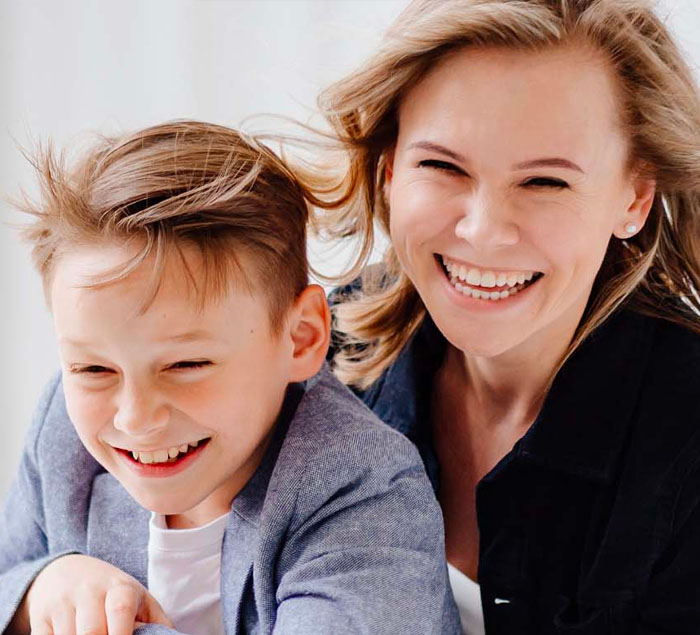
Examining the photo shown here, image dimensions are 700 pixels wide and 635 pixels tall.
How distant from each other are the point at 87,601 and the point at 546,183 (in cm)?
63

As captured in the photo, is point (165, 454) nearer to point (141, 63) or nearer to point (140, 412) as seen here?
point (140, 412)

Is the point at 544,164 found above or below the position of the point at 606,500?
above

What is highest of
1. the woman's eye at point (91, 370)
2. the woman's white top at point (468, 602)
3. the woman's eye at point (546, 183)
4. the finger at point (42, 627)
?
the woman's eye at point (546, 183)

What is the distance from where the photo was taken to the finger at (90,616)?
3.70 ft

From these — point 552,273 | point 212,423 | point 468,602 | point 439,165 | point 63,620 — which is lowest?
point 468,602

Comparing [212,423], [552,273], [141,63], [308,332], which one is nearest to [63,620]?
[212,423]

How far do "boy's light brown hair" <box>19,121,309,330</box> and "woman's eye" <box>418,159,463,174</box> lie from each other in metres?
0.15

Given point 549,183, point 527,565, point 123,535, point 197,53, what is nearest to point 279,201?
point 549,183

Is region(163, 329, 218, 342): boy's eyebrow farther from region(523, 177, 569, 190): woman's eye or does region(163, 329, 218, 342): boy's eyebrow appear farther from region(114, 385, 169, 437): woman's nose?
region(523, 177, 569, 190): woman's eye

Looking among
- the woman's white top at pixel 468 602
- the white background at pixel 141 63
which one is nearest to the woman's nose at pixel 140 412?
the woman's white top at pixel 468 602

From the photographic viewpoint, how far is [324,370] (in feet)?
4.25

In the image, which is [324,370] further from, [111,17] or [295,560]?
[111,17]

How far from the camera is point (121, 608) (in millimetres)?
1125

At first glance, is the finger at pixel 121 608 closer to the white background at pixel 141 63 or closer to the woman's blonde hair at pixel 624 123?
the woman's blonde hair at pixel 624 123
